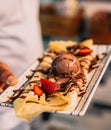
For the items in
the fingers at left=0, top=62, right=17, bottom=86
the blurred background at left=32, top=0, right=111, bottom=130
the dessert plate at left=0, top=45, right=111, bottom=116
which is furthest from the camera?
the blurred background at left=32, top=0, right=111, bottom=130

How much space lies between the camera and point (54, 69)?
41.3 inches

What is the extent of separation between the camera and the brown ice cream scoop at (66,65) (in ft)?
3.38

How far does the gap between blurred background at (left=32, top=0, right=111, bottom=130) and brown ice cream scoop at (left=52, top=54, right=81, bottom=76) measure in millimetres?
1088

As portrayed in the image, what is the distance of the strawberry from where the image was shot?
909 millimetres

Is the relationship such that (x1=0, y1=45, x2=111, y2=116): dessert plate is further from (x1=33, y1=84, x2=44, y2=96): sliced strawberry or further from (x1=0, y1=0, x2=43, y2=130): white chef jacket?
(x1=0, y1=0, x2=43, y2=130): white chef jacket

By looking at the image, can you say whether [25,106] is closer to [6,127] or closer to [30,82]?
[30,82]

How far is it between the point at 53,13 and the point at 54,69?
1.29 m

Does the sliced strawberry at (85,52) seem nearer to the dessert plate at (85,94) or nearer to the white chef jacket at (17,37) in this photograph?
the dessert plate at (85,94)

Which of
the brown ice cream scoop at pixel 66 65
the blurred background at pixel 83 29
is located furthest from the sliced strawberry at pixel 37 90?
the blurred background at pixel 83 29

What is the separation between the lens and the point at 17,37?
4.37 feet

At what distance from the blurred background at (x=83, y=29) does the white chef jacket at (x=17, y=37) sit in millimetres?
776

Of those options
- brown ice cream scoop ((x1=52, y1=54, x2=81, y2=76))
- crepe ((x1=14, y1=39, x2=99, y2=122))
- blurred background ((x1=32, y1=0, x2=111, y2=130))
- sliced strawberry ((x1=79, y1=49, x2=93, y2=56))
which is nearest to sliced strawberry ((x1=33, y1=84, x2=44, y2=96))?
crepe ((x1=14, y1=39, x2=99, y2=122))

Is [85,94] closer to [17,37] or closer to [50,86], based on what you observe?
[50,86]

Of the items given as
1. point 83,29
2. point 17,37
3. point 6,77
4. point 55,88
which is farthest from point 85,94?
point 83,29
